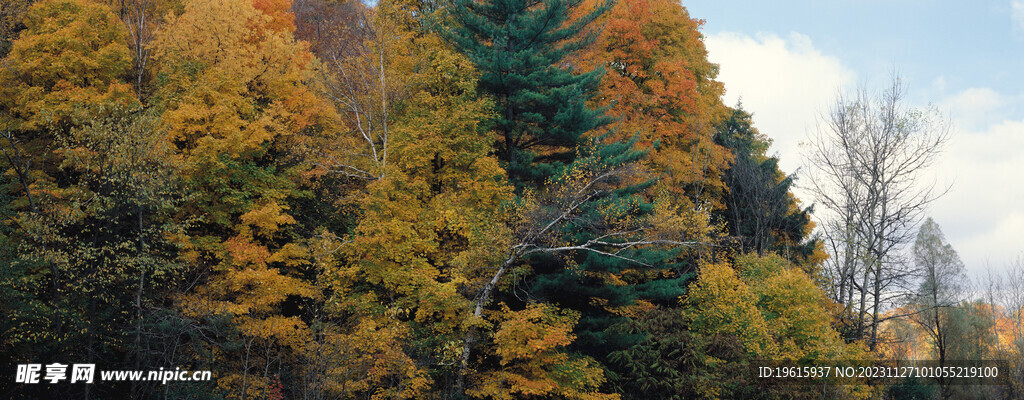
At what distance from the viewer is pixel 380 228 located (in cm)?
1925

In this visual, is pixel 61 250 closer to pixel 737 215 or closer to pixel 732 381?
pixel 732 381

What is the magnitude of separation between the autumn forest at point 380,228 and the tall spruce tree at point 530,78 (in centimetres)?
10

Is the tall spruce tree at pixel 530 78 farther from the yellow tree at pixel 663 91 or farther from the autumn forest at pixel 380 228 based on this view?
the yellow tree at pixel 663 91

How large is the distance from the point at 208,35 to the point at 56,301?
970 cm

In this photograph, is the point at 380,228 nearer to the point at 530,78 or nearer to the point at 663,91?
the point at 530,78

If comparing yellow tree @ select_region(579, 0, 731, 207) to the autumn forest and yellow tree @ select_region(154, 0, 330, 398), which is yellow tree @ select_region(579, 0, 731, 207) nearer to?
the autumn forest

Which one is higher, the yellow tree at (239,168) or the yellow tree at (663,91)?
the yellow tree at (663,91)

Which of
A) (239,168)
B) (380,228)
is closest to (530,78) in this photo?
(380,228)

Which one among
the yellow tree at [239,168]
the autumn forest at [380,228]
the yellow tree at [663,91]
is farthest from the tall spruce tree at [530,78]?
the yellow tree at [239,168]

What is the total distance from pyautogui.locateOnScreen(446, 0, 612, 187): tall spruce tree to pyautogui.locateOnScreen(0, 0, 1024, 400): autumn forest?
0.33 feet

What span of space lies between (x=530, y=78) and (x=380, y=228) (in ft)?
21.7

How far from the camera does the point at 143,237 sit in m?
17.4

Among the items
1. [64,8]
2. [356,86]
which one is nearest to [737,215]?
[356,86]

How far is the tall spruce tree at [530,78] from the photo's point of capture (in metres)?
20.8
